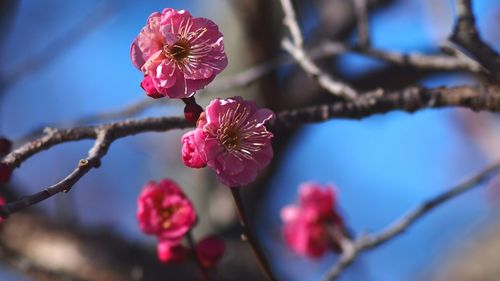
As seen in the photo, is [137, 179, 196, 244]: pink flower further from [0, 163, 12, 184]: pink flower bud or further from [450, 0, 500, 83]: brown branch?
[450, 0, 500, 83]: brown branch

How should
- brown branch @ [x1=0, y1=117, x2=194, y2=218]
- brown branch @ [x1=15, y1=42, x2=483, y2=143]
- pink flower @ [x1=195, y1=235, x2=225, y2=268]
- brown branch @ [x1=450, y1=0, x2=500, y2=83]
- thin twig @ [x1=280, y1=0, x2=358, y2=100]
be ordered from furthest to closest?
brown branch @ [x1=15, y1=42, x2=483, y2=143], thin twig @ [x1=280, y1=0, x2=358, y2=100], pink flower @ [x1=195, y1=235, x2=225, y2=268], brown branch @ [x1=450, y1=0, x2=500, y2=83], brown branch @ [x1=0, y1=117, x2=194, y2=218]

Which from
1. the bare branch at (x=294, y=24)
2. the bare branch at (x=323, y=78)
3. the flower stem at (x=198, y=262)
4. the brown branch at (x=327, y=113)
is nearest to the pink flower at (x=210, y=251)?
the flower stem at (x=198, y=262)

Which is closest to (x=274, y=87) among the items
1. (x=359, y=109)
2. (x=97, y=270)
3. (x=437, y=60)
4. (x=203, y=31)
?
(x=97, y=270)

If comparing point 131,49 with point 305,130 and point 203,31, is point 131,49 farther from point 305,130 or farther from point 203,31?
point 305,130

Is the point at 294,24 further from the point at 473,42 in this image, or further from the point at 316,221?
the point at 316,221

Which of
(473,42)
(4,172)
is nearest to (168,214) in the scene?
(4,172)

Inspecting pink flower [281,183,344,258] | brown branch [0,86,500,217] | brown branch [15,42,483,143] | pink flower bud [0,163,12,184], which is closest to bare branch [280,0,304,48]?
brown branch [15,42,483,143]
